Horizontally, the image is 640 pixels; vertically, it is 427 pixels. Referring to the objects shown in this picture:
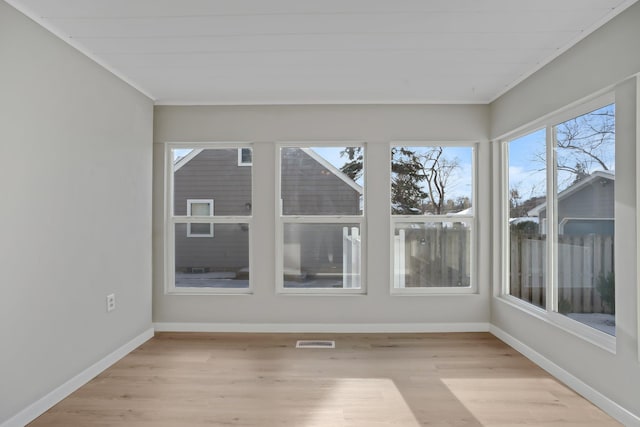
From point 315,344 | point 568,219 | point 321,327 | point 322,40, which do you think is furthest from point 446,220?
point 322,40

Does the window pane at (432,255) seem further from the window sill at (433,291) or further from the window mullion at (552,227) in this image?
the window mullion at (552,227)

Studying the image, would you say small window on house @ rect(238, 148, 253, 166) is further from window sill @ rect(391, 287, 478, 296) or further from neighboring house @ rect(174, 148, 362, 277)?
window sill @ rect(391, 287, 478, 296)

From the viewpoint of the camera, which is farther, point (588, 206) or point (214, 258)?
point (214, 258)

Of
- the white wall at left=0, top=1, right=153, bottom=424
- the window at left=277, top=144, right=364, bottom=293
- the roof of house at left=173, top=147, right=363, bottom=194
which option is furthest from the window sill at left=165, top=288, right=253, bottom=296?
the roof of house at left=173, top=147, right=363, bottom=194

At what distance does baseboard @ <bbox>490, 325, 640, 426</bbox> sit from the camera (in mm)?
2199

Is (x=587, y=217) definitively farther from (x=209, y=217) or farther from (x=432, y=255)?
(x=209, y=217)

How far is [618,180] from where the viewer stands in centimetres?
226

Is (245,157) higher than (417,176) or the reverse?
higher

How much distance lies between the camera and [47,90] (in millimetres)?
2355

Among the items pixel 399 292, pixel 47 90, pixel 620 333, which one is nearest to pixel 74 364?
pixel 47 90

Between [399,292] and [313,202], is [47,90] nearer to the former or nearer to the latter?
[313,202]

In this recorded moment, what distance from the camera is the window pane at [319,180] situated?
13.1 ft

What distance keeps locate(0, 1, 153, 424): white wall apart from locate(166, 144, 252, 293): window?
571 mm

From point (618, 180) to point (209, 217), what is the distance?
137 inches
